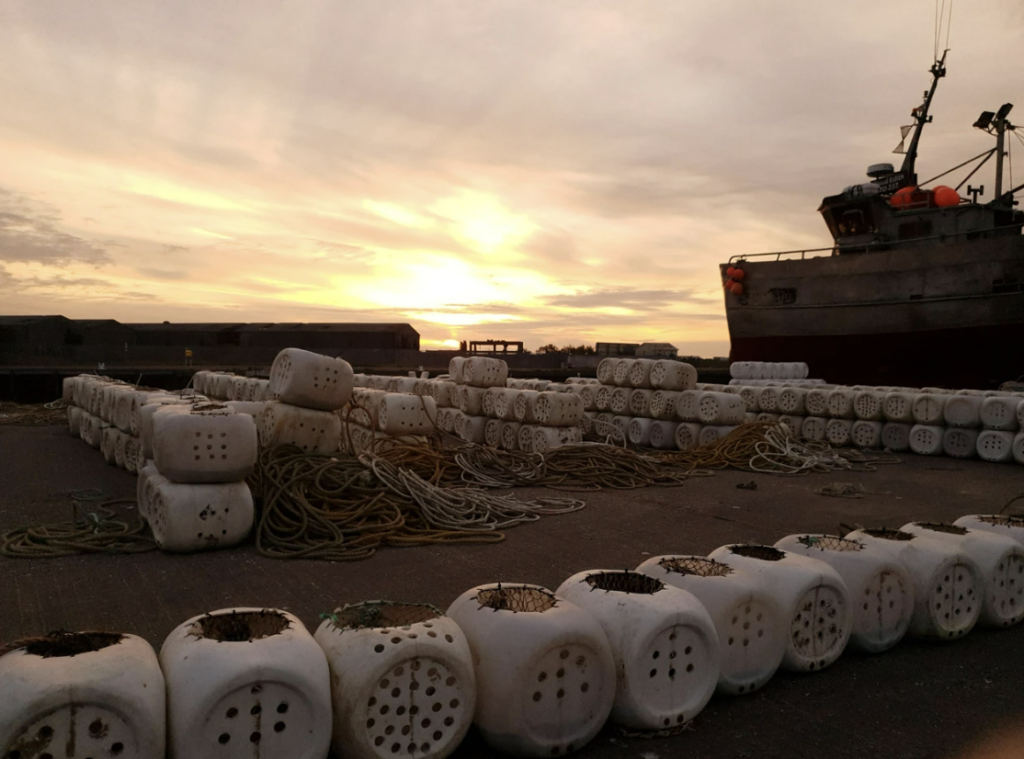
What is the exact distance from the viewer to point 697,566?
4176 mm

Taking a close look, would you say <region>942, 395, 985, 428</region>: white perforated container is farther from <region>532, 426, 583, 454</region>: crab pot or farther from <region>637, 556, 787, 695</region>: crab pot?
<region>637, 556, 787, 695</region>: crab pot

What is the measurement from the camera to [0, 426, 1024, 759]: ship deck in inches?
132

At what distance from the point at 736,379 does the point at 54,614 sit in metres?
21.0

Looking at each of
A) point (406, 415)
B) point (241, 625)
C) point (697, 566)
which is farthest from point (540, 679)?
point (406, 415)

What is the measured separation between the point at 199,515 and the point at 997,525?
251 inches

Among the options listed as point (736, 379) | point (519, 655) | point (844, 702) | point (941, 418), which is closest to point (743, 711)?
point (844, 702)

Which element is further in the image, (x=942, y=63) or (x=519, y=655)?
(x=942, y=63)

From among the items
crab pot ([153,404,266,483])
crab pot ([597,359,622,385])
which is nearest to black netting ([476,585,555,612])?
crab pot ([153,404,266,483])

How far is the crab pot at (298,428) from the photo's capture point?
26.8ft

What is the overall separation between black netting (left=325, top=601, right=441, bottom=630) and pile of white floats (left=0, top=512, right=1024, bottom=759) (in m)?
0.01

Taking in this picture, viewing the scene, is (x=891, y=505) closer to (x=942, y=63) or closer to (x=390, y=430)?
(x=390, y=430)

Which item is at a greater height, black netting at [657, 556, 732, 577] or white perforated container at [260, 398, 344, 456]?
white perforated container at [260, 398, 344, 456]

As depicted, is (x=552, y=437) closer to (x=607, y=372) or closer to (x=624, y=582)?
(x=607, y=372)

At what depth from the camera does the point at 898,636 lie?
4.38 metres
